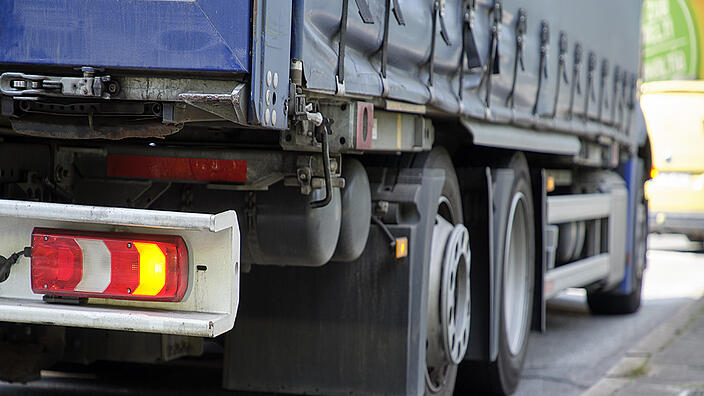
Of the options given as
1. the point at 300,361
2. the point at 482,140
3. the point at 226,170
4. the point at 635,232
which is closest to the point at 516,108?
the point at 482,140

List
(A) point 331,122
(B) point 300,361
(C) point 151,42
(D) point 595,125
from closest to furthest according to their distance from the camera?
1. (C) point 151,42
2. (A) point 331,122
3. (B) point 300,361
4. (D) point 595,125

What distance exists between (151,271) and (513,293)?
13.0 feet

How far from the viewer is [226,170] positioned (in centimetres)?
407

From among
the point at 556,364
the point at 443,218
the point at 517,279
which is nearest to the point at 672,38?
the point at 556,364

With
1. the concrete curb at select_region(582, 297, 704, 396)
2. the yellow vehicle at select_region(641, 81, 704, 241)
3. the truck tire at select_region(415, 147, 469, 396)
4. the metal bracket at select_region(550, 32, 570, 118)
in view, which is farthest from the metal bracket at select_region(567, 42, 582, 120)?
the yellow vehicle at select_region(641, 81, 704, 241)

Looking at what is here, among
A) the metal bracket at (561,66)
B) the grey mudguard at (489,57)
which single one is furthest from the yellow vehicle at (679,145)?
the metal bracket at (561,66)

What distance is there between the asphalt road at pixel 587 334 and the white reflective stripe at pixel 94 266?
13.1ft

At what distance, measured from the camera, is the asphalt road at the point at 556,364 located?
255 inches

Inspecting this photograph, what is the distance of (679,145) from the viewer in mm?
16219

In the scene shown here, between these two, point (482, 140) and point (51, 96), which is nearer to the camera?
point (51, 96)

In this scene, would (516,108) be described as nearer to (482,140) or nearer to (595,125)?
(482,140)

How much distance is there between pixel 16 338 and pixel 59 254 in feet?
5.20

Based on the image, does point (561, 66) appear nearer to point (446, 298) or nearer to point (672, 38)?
point (446, 298)

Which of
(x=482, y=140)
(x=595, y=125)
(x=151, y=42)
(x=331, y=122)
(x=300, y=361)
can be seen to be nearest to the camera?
(x=151, y=42)
